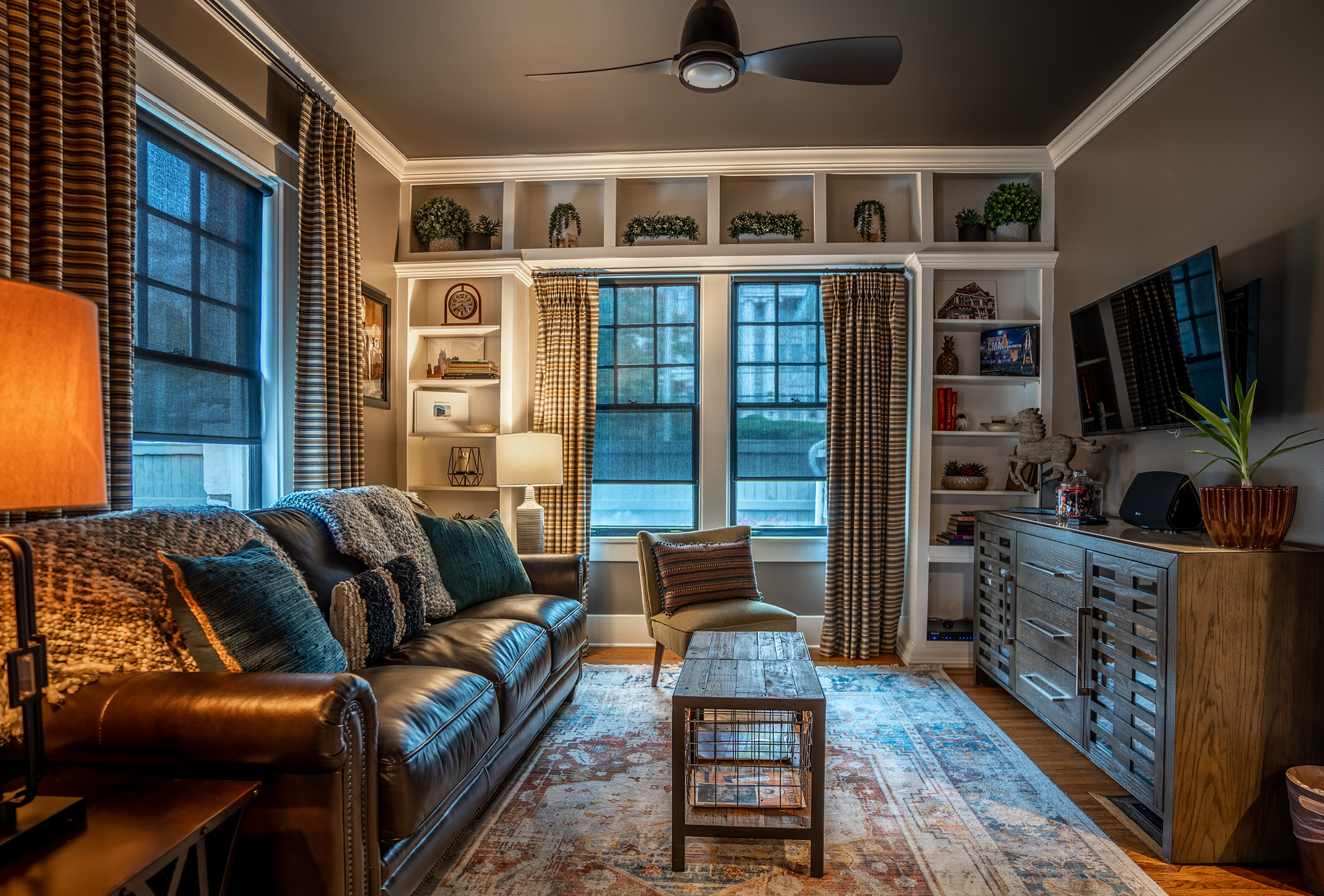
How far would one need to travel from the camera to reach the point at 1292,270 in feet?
7.90

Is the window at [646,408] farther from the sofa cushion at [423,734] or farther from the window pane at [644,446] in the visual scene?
the sofa cushion at [423,734]

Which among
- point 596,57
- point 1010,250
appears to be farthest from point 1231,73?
point 596,57

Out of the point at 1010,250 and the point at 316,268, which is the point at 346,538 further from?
the point at 1010,250

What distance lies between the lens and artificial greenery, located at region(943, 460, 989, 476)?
14.0 feet

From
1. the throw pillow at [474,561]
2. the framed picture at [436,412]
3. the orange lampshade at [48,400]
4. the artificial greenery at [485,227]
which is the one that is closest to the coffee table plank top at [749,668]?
the throw pillow at [474,561]

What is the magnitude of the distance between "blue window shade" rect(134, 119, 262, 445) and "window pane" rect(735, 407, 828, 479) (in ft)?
8.94

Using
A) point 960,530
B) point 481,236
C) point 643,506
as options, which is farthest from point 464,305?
point 960,530

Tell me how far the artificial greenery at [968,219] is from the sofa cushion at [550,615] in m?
3.03

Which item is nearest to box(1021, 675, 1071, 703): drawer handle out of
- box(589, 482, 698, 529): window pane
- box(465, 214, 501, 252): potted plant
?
box(589, 482, 698, 529): window pane

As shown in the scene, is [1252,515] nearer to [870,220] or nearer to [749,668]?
[749,668]

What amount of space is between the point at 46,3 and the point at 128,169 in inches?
16.9

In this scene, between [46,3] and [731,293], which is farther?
[731,293]

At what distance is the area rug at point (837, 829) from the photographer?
2014 millimetres

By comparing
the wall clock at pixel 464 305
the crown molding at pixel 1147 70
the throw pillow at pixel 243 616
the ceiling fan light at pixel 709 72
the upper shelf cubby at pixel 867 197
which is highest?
the crown molding at pixel 1147 70
